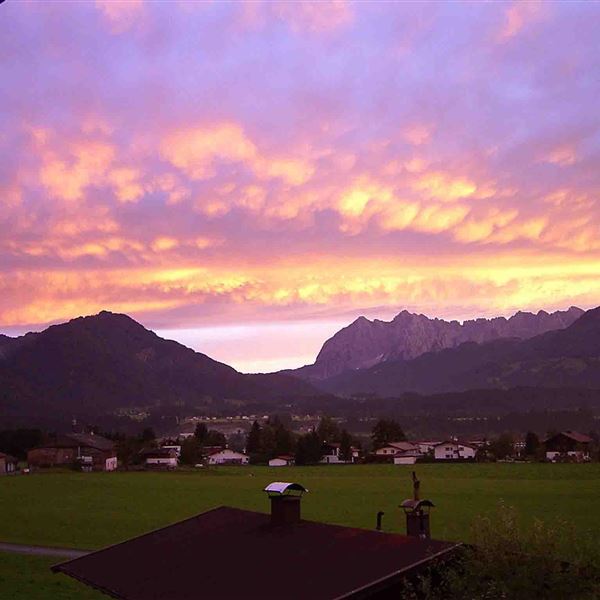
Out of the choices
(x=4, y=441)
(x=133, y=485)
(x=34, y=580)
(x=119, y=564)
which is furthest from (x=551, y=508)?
(x=4, y=441)

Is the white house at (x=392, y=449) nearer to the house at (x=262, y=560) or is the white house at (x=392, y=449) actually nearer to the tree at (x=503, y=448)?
the tree at (x=503, y=448)

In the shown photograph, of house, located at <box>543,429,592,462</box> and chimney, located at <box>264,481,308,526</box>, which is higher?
chimney, located at <box>264,481,308,526</box>

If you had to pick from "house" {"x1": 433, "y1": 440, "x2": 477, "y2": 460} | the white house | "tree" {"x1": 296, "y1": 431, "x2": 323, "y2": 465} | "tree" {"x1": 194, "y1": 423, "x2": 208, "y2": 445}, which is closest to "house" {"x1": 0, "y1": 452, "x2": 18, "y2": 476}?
"tree" {"x1": 194, "y1": 423, "x2": 208, "y2": 445}

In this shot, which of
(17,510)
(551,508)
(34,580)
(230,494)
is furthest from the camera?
(230,494)

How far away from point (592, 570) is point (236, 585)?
21.7ft

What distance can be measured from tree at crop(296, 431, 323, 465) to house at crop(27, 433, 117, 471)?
2929 cm

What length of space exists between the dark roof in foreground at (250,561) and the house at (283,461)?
362 ft

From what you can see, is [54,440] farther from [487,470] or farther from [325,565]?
[325,565]

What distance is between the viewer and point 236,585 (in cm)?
1612

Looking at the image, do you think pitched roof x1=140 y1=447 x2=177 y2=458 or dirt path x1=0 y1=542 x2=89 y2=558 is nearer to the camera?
dirt path x1=0 y1=542 x2=89 y2=558

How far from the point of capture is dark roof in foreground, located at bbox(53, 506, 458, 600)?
615 inches

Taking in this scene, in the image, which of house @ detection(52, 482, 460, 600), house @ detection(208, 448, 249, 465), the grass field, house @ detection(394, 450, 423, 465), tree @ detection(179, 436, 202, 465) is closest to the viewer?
house @ detection(52, 482, 460, 600)

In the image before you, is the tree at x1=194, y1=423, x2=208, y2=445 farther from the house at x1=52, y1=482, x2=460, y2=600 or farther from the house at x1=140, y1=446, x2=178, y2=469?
the house at x1=52, y1=482, x2=460, y2=600

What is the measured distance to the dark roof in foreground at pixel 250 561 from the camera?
15625 millimetres
